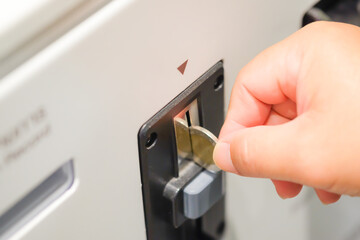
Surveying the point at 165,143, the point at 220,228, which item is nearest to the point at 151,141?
the point at 165,143

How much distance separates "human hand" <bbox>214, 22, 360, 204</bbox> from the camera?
305mm

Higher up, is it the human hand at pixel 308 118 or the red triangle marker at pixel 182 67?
the red triangle marker at pixel 182 67

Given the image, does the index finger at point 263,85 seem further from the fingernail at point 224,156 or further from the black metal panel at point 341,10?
the black metal panel at point 341,10

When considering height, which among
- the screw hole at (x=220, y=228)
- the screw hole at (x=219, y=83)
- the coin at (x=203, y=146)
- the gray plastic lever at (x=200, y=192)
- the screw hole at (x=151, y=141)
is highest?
the screw hole at (x=219, y=83)

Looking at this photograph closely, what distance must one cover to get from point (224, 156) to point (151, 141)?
0.16 ft

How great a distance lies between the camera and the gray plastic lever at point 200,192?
1.33 feet

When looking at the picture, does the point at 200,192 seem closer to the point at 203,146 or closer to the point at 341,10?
the point at 203,146

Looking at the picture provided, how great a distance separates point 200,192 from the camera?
407mm

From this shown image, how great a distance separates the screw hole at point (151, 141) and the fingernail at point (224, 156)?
Result: 41 millimetres

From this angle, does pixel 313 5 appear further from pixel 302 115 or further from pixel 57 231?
pixel 57 231

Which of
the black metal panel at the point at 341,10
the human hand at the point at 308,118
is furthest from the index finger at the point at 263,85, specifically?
the black metal panel at the point at 341,10

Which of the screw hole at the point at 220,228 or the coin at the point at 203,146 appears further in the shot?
the screw hole at the point at 220,228

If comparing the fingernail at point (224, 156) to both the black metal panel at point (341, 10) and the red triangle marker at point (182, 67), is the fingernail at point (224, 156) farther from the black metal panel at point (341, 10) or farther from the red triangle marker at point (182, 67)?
the black metal panel at point (341, 10)

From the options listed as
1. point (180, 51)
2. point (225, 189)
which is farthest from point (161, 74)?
point (225, 189)
